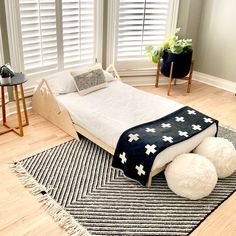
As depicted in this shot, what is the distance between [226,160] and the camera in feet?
8.01

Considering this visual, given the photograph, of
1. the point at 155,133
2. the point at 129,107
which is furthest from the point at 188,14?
the point at 155,133

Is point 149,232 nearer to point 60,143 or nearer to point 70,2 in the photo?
point 60,143

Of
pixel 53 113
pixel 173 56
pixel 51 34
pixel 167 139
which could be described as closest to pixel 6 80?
pixel 53 113

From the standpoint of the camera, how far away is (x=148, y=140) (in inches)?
93.4

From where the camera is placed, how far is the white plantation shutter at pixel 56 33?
3.30 metres

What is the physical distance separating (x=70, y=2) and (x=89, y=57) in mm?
719

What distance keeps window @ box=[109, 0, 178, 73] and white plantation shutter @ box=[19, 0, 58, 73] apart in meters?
0.88

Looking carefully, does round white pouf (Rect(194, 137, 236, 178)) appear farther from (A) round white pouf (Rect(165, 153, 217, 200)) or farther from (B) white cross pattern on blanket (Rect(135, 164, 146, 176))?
(B) white cross pattern on blanket (Rect(135, 164, 146, 176))

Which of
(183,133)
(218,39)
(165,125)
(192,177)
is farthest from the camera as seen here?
(218,39)

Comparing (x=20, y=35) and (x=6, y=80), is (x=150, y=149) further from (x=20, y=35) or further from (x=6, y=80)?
(x=20, y=35)

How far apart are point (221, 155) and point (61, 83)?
1.81 metres

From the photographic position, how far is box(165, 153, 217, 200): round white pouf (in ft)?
7.20

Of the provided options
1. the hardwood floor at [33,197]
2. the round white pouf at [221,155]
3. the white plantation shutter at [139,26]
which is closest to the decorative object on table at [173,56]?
the white plantation shutter at [139,26]

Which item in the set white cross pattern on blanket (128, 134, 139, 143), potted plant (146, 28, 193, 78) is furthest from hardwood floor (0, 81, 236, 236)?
white cross pattern on blanket (128, 134, 139, 143)
